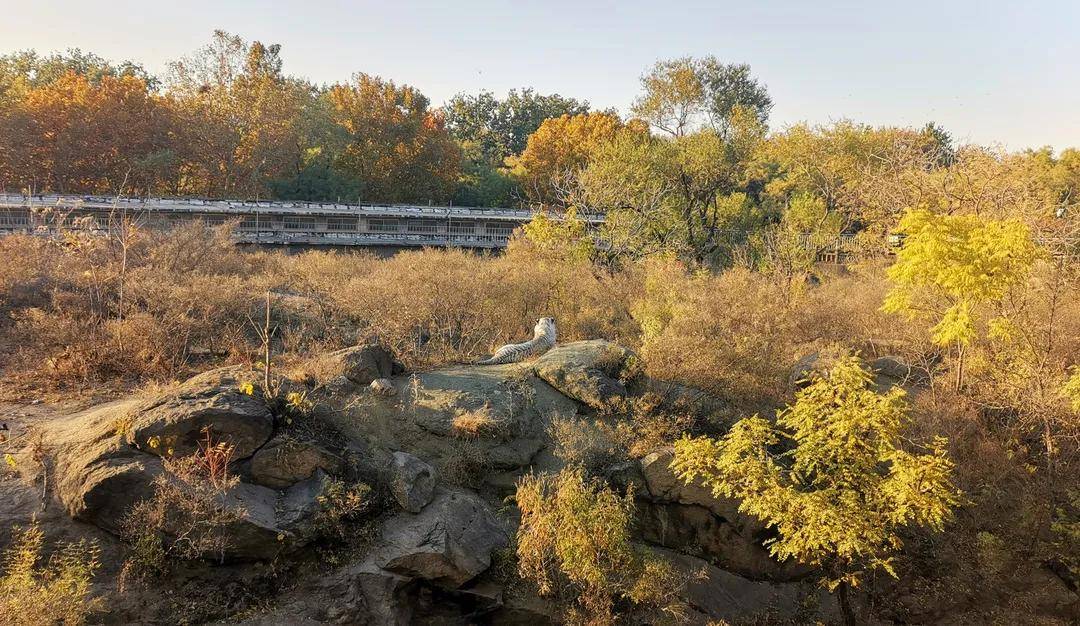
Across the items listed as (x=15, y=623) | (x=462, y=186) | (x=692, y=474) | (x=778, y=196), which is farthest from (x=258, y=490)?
(x=462, y=186)

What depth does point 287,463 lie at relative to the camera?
31.4ft

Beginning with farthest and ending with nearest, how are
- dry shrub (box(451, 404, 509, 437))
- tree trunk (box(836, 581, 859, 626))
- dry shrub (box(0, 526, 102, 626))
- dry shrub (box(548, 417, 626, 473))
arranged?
dry shrub (box(451, 404, 509, 437)) < dry shrub (box(548, 417, 626, 473)) < tree trunk (box(836, 581, 859, 626)) < dry shrub (box(0, 526, 102, 626))

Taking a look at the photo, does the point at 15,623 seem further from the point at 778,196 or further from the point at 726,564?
the point at 778,196

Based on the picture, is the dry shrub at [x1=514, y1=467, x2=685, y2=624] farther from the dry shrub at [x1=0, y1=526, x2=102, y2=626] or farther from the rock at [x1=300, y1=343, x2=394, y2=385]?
the dry shrub at [x1=0, y1=526, x2=102, y2=626]

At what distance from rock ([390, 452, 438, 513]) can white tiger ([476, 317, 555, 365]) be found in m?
4.63

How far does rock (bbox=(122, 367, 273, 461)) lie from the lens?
9.05 metres

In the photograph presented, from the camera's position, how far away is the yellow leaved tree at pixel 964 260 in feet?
40.8

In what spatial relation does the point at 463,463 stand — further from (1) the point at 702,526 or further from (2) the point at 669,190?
(2) the point at 669,190

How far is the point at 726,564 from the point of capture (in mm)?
11375

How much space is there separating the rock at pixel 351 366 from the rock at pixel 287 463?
2.31 meters

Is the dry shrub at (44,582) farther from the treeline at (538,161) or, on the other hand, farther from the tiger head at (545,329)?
the treeline at (538,161)

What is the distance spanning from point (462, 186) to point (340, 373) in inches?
1276

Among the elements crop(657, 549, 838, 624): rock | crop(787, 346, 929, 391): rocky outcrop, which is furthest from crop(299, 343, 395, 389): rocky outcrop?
crop(787, 346, 929, 391): rocky outcrop

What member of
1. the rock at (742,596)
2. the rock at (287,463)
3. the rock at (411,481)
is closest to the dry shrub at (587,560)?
the rock at (742,596)
